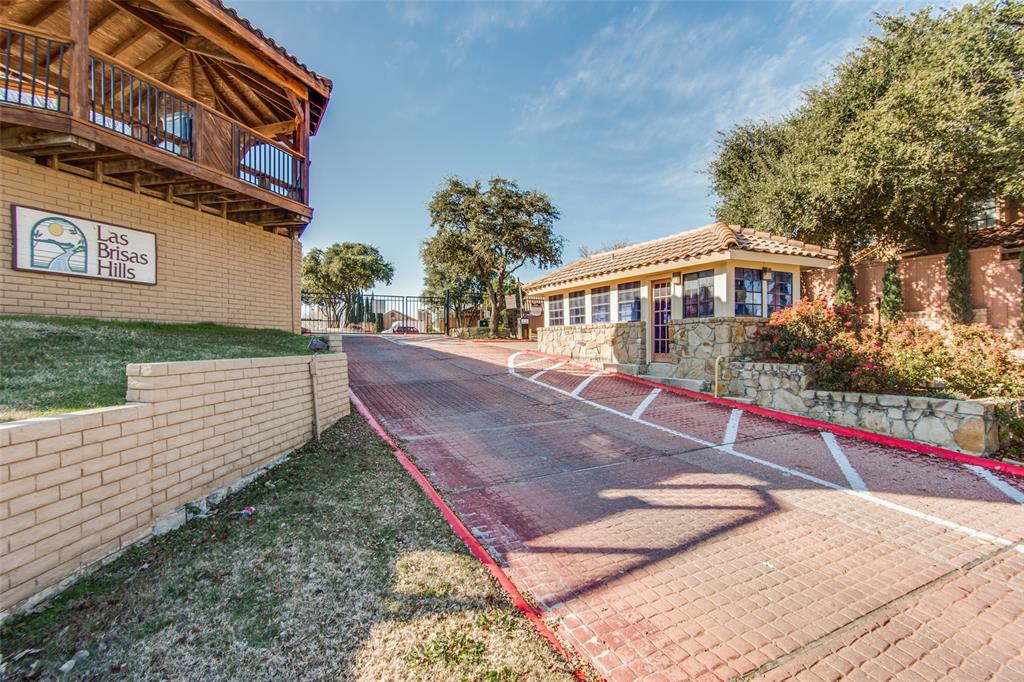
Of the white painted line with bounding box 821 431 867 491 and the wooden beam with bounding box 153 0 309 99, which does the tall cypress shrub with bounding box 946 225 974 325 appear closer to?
the white painted line with bounding box 821 431 867 491

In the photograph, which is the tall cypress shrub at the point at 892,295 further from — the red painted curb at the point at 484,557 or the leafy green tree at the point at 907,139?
the red painted curb at the point at 484,557

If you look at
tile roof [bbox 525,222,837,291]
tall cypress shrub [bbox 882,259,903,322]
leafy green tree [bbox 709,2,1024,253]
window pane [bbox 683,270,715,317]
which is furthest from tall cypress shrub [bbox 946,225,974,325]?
window pane [bbox 683,270,715,317]

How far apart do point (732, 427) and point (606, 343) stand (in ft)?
19.9

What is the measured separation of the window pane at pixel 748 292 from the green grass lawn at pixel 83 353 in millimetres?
10305

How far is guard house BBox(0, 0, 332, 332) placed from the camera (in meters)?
5.98

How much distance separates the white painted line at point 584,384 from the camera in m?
10.1

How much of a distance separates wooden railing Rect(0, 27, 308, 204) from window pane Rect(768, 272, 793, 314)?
39.3 feet

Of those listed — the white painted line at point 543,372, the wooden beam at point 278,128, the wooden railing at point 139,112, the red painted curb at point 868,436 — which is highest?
the wooden beam at point 278,128

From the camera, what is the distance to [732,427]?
768 centimetres

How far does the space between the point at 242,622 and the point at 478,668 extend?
148 cm

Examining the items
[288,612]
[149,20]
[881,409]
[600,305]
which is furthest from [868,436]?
[149,20]

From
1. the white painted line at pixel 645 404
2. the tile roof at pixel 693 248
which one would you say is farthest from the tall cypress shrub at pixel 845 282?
the white painted line at pixel 645 404

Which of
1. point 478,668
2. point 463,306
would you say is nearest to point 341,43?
point 478,668

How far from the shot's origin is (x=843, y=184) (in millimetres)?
15883
